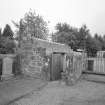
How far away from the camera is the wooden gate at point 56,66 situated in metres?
7.86

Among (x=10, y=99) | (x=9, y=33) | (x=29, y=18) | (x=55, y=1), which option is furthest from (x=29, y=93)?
(x=9, y=33)

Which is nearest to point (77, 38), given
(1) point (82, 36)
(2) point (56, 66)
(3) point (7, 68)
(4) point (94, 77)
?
(1) point (82, 36)

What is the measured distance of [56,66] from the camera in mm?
8219

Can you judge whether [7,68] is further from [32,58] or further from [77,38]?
[77,38]

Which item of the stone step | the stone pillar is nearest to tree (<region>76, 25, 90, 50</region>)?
the stone step

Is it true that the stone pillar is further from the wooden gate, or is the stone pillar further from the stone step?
the stone step

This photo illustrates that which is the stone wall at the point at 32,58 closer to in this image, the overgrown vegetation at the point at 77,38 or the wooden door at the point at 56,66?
the wooden door at the point at 56,66

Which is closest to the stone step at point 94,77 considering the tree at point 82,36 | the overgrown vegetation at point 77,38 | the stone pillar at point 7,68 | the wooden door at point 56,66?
the wooden door at point 56,66

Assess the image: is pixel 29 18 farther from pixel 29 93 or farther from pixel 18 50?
pixel 29 93

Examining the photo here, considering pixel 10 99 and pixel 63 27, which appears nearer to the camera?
pixel 10 99

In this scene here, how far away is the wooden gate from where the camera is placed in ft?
25.8

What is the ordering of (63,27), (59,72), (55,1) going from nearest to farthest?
(59,72)
(55,1)
(63,27)

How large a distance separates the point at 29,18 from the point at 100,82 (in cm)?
1761

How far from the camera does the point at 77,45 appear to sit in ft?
103
